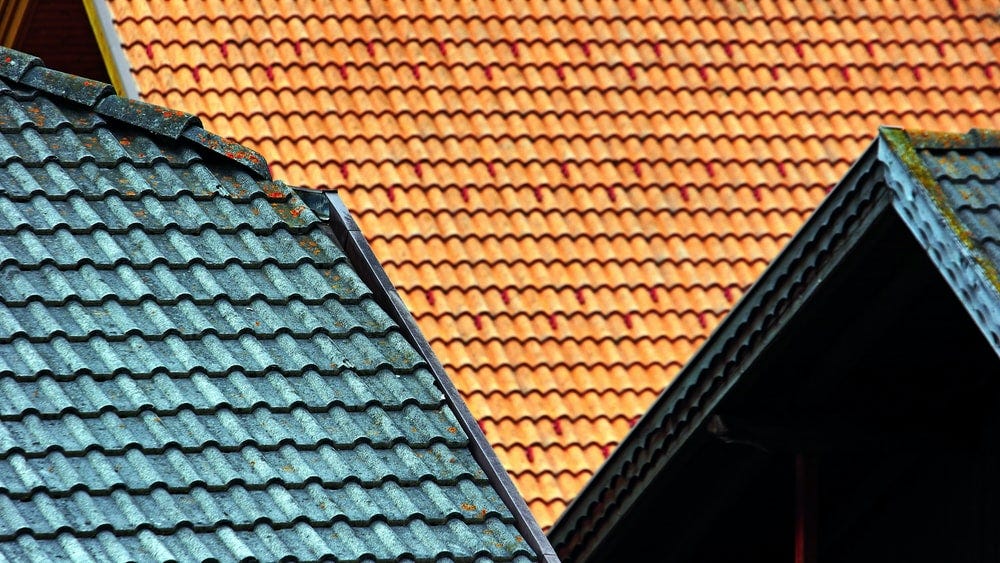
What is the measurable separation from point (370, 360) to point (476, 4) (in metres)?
6.76

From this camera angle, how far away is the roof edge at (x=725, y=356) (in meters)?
5.92

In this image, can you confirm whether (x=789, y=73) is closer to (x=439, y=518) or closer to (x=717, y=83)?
(x=717, y=83)

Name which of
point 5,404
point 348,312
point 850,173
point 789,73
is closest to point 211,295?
point 348,312

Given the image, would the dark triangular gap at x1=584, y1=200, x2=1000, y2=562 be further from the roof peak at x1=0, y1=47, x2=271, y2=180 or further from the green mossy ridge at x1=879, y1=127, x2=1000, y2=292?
the roof peak at x1=0, y1=47, x2=271, y2=180

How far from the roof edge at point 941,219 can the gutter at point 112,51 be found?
19.9ft

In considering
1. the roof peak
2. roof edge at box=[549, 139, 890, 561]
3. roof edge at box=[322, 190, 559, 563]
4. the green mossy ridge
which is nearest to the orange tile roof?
roof edge at box=[549, 139, 890, 561]

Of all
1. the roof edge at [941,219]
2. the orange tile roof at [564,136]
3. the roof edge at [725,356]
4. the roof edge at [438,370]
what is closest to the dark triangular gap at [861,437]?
the roof edge at [725,356]

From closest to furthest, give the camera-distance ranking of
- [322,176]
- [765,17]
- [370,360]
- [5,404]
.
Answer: [5,404]
[370,360]
[322,176]
[765,17]

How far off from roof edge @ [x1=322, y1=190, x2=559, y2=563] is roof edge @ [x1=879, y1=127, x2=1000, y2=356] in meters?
1.40

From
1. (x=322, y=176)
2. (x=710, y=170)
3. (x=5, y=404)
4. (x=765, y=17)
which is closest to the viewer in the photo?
(x=5, y=404)

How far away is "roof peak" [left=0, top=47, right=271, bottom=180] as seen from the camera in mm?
6293

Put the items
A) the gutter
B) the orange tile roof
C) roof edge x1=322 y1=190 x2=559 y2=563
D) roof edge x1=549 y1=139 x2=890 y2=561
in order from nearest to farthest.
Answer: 1. roof edge x1=322 y1=190 x2=559 y2=563
2. roof edge x1=549 y1=139 x2=890 y2=561
3. the orange tile roof
4. the gutter

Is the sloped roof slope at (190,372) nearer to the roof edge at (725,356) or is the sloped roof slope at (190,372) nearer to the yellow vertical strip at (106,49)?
the roof edge at (725,356)

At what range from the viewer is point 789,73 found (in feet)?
39.9
